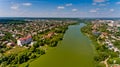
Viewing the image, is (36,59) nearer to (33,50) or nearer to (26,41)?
(33,50)

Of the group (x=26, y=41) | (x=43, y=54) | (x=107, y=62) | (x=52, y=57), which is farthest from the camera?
(x=26, y=41)

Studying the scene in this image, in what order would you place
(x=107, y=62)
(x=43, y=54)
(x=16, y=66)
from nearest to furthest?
(x=16, y=66), (x=107, y=62), (x=43, y=54)

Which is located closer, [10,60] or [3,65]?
[3,65]

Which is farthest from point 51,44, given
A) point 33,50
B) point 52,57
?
point 52,57

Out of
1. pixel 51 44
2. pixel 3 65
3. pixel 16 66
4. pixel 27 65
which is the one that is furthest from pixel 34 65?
pixel 51 44

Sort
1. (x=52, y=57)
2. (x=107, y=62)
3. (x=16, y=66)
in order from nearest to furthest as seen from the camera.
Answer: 1. (x=16, y=66)
2. (x=107, y=62)
3. (x=52, y=57)

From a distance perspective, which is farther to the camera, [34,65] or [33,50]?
[33,50]

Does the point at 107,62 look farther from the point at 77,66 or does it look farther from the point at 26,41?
the point at 26,41

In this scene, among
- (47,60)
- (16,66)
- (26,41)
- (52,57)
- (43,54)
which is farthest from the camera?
(26,41)
